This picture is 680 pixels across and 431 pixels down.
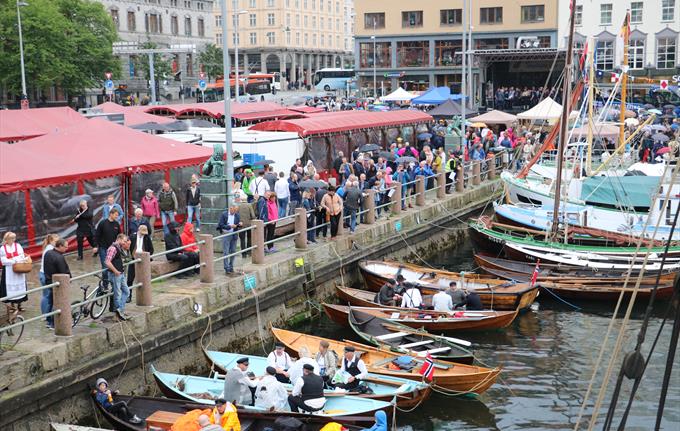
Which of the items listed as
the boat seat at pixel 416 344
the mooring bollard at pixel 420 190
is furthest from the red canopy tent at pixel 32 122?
the boat seat at pixel 416 344

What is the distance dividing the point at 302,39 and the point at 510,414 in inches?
4567

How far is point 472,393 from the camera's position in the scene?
→ 17.3m

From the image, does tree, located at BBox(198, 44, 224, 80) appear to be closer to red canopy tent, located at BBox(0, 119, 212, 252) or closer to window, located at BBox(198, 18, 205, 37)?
window, located at BBox(198, 18, 205, 37)

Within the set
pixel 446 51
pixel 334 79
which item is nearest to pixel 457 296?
pixel 446 51

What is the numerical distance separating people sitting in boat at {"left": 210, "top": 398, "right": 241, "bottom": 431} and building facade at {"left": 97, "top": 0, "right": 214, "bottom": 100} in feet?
236

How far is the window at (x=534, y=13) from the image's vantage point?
7762 centimetres

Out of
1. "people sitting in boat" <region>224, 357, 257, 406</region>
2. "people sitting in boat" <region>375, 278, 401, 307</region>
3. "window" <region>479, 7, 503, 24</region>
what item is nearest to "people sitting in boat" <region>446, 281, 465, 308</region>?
"people sitting in boat" <region>375, 278, 401, 307</region>

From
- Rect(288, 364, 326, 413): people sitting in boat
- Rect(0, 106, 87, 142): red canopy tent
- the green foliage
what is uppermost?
the green foliage

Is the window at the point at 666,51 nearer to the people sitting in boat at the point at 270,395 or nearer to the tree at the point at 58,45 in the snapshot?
the tree at the point at 58,45

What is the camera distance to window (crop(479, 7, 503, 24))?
259ft

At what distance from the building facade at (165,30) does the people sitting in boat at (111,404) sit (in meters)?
70.6

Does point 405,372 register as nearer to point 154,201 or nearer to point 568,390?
point 568,390

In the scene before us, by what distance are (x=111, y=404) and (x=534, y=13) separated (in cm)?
7028

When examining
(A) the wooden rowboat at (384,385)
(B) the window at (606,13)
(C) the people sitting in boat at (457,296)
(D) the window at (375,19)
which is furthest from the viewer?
(D) the window at (375,19)
